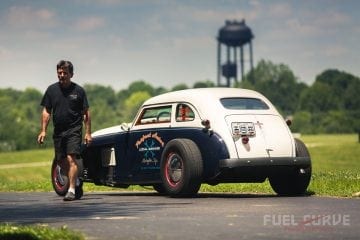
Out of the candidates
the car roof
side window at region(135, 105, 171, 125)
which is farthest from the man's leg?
the car roof

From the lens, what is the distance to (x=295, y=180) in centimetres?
1367

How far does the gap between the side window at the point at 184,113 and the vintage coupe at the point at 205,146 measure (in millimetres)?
16

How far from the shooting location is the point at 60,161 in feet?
43.5

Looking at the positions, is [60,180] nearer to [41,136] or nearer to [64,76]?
[41,136]

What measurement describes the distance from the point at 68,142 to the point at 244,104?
112 inches

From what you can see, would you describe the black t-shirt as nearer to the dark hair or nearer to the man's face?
the man's face

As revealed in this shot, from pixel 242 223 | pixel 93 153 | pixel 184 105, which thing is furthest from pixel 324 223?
pixel 93 153

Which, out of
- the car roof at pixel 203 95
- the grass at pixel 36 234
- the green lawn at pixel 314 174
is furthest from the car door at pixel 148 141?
the grass at pixel 36 234

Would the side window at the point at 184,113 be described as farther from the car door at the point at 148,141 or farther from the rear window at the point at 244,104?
the rear window at the point at 244,104

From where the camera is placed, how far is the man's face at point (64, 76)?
12942 mm

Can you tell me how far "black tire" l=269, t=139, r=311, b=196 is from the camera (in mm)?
13531

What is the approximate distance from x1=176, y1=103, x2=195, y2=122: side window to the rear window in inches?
21.2

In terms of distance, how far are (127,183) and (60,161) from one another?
1501 millimetres

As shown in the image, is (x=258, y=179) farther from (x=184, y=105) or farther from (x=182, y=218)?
(x=182, y=218)
